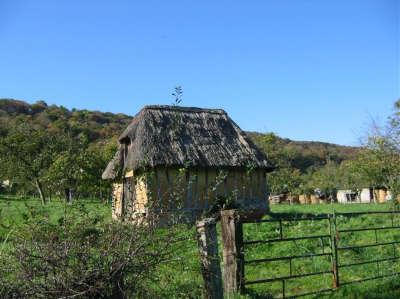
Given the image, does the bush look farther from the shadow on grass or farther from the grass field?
the shadow on grass

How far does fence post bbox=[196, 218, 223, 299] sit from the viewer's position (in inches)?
199

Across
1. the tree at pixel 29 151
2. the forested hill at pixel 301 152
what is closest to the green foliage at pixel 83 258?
the tree at pixel 29 151

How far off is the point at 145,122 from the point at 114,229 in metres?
15.2

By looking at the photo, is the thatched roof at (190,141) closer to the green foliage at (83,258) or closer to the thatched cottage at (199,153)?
the thatched cottage at (199,153)

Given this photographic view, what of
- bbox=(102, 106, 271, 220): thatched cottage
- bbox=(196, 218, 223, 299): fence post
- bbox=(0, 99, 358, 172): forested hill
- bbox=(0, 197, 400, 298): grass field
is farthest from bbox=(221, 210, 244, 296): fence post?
bbox=(0, 99, 358, 172): forested hill

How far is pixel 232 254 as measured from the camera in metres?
5.73

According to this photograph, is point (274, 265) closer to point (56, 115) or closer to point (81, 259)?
point (81, 259)

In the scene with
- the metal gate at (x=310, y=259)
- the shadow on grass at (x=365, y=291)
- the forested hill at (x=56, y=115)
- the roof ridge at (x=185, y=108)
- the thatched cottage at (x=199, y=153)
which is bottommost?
the shadow on grass at (x=365, y=291)

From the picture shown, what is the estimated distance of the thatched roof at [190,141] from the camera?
17984mm

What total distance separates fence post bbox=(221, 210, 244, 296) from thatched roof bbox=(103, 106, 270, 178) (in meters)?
11.2

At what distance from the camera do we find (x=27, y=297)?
158 inches

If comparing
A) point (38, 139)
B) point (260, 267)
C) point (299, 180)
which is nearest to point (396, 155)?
point (260, 267)

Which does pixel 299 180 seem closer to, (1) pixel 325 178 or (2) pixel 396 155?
(1) pixel 325 178

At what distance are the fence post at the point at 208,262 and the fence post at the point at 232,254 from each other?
0.57 metres
